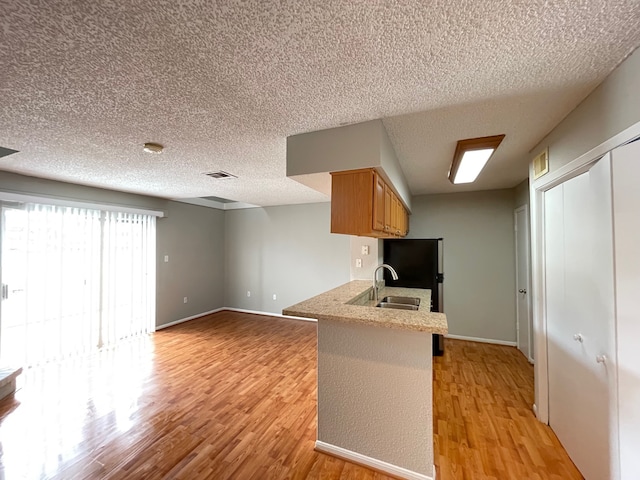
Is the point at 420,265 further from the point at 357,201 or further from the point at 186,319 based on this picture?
the point at 186,319

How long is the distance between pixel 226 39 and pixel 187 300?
5216 millimetres

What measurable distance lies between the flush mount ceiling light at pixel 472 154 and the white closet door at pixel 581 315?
0.58 meters

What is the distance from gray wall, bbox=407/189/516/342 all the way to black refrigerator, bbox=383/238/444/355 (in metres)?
0.59

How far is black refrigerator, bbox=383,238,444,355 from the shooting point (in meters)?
3.62

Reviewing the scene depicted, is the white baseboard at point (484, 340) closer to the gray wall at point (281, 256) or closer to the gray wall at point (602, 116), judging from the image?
the gray wall at point (281, 256)

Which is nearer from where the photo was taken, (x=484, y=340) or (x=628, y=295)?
(x=628, y=295)

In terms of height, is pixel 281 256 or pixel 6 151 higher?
pixel 6 151

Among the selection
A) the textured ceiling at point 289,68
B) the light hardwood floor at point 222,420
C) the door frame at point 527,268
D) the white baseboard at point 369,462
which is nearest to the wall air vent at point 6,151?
the textured ceiling at point 289,68

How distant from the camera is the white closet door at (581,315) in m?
1.35

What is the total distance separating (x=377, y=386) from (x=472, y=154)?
6.75 feet

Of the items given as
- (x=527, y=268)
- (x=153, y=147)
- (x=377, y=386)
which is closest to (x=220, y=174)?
(x=153, y=147)

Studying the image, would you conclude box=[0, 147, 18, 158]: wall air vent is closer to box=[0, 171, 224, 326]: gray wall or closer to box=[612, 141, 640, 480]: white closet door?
box=[0, 171, 224, 326]: gray wall

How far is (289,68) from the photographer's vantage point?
1.23m

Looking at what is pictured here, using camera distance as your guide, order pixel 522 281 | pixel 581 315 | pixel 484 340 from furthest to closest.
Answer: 1. pixel 484 340
2. pixel 522 281
3. pixel 581 315
